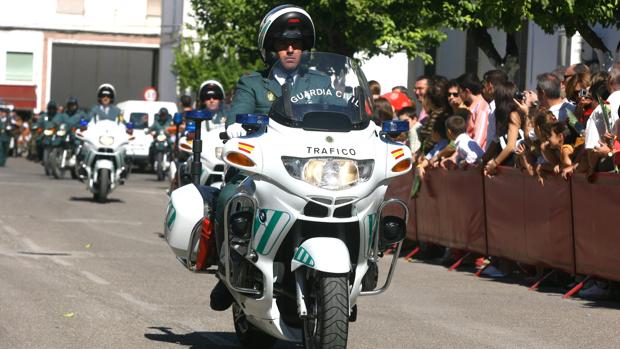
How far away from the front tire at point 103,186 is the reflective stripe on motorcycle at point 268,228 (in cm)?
1712

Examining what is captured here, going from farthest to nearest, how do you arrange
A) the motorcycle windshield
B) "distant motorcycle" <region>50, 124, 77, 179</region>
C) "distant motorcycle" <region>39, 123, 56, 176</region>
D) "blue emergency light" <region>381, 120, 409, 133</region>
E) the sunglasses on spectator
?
"distant motorcycle" <region>39, 123, 56, 176</region>, "distant motorcycle" <region>50, 124, 77, 179</region>, the sunglasses on spectator, "blue emergency light" <region>381, 120, 409, 133</region>, the motorcycle windshield

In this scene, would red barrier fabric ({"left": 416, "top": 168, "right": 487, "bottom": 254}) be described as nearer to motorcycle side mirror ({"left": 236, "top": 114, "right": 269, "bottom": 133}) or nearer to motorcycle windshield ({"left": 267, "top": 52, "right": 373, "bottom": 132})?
motorcycle windshield ({"left": 267, "top": 52, "right": 373, "bottom": 132})

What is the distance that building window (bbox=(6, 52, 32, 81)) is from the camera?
7269 centimetres

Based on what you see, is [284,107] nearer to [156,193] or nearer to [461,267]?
[461,267]

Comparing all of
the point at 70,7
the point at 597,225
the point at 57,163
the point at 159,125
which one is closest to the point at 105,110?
the point at 57,163

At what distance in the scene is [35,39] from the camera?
72938 mm

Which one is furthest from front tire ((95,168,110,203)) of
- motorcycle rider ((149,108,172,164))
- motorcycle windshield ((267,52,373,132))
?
motorcycle windshield ((267,52,373,132))

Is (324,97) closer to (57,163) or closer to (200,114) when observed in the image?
(200,114)

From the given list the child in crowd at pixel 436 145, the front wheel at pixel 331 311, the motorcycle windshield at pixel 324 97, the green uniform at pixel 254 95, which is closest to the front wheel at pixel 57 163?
the child in crowd at pixel 436 145

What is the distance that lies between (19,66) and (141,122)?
32.8 meters

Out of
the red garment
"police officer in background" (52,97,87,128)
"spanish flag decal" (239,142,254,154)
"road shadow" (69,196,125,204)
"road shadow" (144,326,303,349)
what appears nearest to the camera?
"spanish flag decal" (239,142,254,154)

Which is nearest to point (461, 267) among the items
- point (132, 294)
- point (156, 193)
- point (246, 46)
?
point (132, 294)

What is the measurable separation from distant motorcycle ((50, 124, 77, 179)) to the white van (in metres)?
4.69

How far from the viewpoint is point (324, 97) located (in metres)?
7.75
